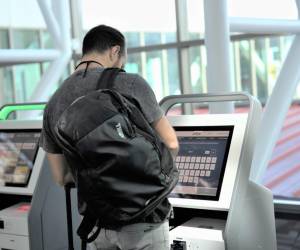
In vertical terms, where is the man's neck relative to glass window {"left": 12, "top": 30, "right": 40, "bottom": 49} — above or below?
below

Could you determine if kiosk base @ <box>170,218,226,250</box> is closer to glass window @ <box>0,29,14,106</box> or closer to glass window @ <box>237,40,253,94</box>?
glass window @ <box>237,40,253,94</box>

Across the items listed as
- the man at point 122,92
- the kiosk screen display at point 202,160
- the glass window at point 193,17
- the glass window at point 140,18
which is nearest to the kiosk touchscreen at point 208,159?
the kiosk screen display at point 202,160

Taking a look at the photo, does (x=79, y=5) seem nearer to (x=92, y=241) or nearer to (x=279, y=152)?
(x=279, y=152)

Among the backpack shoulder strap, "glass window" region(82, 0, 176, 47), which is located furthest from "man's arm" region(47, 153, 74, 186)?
"glass window" region(82, 0, 176, 47)

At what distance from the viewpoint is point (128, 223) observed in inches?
75.9

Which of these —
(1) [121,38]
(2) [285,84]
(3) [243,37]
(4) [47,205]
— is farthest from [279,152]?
(1) [121,38]

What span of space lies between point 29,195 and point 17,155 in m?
0.29

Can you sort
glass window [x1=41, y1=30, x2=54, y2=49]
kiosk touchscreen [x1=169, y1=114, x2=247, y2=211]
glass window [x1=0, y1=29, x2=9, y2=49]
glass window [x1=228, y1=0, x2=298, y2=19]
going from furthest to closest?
glass window [x1=41, y1=30, x2=54, y2=49]
glass window [x1=0, y1=29, x2=9, y2=49]
glass window [x1=228, y1=0, x2=298, y2=19]
kiosk touchscreen [x1=169, y1=114, x2=247, y2=211]

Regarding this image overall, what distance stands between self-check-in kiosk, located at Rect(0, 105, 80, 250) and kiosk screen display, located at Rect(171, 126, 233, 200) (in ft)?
3.04

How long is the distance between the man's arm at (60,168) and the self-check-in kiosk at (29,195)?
0.85m

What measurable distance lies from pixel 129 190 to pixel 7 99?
7.25m

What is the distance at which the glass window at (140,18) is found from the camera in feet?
22.0

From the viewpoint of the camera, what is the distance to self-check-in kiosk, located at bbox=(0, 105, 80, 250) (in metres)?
3.06

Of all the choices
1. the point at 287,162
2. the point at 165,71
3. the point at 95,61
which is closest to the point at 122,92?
the point at 95,61
